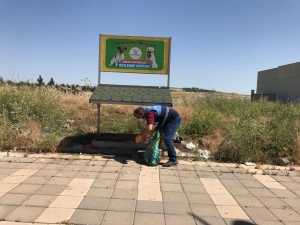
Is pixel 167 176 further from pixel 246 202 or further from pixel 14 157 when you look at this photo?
pixel 14 157

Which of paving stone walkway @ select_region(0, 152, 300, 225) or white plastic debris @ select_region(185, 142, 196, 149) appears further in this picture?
white plastic debris @ select_region(185, 142, 196, 149)

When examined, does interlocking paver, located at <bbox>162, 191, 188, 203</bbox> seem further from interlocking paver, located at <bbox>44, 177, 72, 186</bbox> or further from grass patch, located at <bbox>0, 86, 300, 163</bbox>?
grass patch, located at <bbox>0, 86, 300, 163</bbox>

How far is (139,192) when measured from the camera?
164 inches

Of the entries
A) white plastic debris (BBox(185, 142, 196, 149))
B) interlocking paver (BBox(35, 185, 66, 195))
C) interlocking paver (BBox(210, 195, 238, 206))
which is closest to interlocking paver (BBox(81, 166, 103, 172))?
interlocking paver (BBox(35, 185, 66, 195))

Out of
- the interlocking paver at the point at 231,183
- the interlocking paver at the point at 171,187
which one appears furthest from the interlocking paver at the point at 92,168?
the interlocking paver at the point at 231,183

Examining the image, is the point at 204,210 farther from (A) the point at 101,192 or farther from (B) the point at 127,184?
(A) the point at 101,192

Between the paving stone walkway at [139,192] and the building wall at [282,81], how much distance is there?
2084 cm

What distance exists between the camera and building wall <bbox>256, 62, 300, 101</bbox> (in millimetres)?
26173

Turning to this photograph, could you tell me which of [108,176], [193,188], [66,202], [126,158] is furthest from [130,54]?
[66,202]

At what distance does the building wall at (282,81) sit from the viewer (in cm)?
2617

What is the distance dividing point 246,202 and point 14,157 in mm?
4802

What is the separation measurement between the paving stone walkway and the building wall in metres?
20.8

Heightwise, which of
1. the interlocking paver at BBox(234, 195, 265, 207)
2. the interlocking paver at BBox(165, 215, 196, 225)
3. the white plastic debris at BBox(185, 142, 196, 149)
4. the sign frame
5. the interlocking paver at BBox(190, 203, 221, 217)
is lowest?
the interlocking paver at BBox(165, 215, 196, 225)

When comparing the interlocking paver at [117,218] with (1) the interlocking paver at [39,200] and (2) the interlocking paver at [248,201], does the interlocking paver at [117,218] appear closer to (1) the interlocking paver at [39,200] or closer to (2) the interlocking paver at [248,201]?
(1) the interlocking paver at [39,200]
